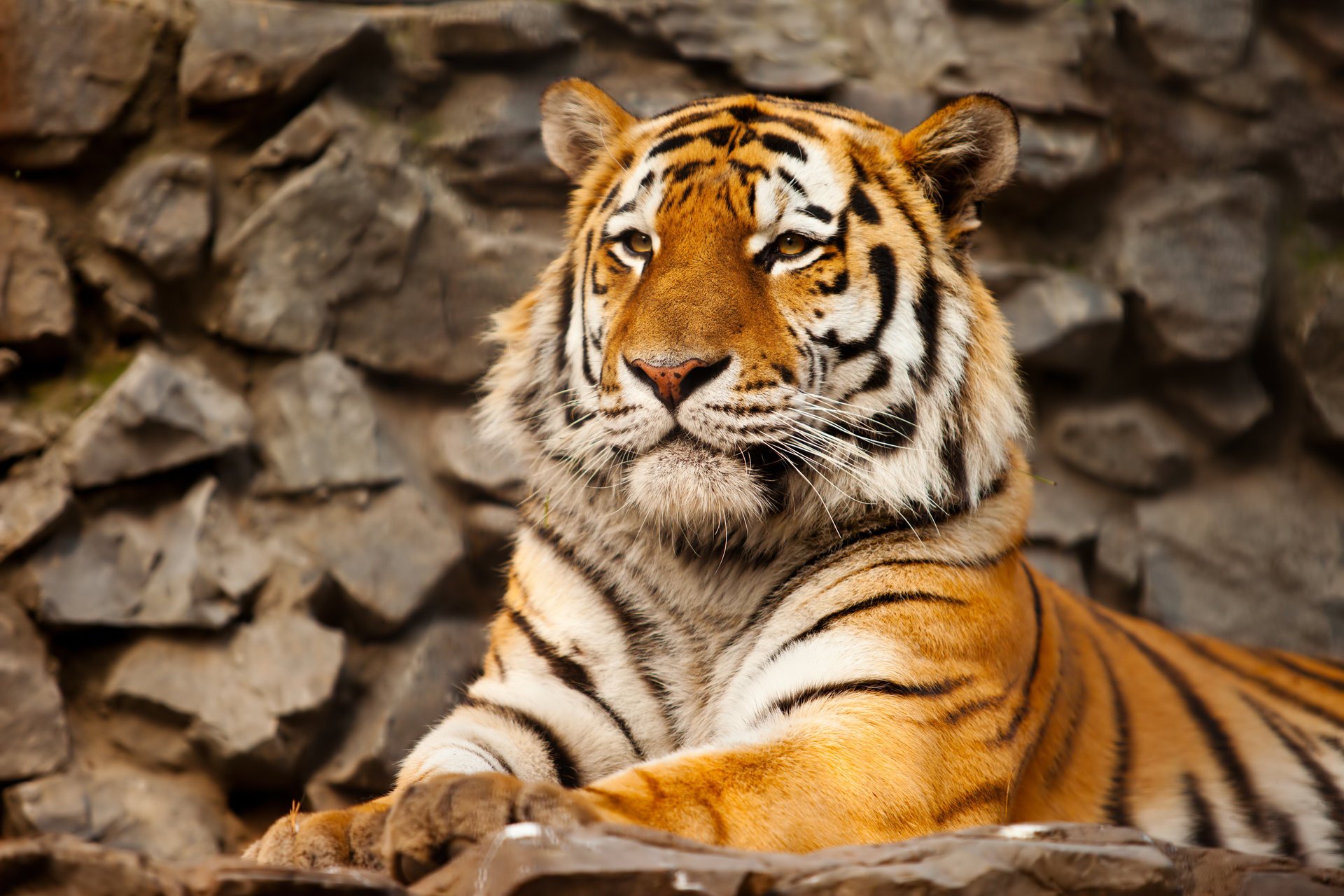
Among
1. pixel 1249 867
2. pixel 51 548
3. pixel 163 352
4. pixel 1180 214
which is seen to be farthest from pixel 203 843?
pixel 1180 214

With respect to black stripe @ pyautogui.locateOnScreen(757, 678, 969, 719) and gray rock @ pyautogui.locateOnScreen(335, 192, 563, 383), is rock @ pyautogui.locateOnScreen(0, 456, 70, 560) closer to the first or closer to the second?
gray rock @ pyautogui.locateOnScreen(335, 192, 563, 383)

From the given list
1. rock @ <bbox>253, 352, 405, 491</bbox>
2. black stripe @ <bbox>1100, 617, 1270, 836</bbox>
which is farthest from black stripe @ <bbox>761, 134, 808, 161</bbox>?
rock @ <bbox>253, 352, 405, 491</bbox>

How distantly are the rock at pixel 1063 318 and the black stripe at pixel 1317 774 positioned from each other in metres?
1.27

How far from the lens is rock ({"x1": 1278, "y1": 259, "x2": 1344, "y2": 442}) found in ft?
11.4

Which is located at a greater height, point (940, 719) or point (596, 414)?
point (596, 414)

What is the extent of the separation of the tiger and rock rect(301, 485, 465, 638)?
1.13 metres

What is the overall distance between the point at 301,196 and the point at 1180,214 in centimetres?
247

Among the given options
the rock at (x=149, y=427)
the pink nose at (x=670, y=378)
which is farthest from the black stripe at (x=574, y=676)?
the rock at (x=149, y=427)

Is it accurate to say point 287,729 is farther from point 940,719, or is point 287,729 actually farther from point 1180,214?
point 1180,214

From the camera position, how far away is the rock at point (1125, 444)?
11.9 ft

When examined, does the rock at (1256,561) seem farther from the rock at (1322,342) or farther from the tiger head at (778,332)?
the tiger head at (778,332)

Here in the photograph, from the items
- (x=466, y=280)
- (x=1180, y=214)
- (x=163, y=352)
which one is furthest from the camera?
(x=1180, y=214)

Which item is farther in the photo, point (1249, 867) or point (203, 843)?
point (203, 843)

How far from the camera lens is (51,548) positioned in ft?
9.49
